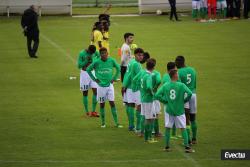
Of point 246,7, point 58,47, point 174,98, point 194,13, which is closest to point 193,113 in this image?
point 174,98

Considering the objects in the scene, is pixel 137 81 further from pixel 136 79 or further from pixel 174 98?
pixel 174 98

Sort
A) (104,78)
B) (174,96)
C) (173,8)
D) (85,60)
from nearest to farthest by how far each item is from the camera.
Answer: (174,96)
(104,78)
(85,60)
(173,8)

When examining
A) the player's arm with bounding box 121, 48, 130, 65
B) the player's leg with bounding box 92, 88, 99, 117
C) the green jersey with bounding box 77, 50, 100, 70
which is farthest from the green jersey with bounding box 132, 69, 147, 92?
the player's arm with bounding box 121, 48, 130, 65

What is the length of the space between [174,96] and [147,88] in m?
1.16

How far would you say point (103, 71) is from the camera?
1978 cm

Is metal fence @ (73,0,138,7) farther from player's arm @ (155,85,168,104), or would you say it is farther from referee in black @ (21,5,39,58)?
player's arm @ (155,85,168,104)

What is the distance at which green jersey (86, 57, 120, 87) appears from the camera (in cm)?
Result: 1977

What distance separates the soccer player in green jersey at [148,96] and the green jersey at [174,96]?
857mm

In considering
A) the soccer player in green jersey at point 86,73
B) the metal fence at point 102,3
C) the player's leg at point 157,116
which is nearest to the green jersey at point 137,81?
the player's leg at point 157,116

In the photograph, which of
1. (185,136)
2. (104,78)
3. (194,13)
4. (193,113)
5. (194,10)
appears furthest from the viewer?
(194,13)

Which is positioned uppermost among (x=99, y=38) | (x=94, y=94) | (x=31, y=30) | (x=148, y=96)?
(x=31, y=30)

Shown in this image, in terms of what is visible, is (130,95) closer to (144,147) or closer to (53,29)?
(144,147)

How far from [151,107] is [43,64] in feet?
47.8

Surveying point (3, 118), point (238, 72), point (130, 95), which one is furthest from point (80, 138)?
point (238, 72)
